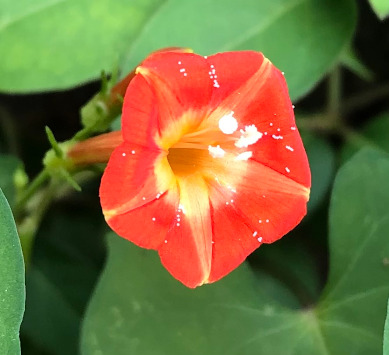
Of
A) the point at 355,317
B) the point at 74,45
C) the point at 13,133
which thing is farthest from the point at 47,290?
the point at 355,317

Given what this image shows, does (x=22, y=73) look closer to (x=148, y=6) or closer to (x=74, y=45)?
(x=74, y=45)

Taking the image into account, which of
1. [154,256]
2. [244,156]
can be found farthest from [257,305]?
[244,156]

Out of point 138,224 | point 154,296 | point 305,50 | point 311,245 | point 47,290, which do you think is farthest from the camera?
point 311,245

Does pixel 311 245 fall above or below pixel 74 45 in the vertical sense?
below

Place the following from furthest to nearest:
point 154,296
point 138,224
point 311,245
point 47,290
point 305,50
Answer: point 311,245
point 47,290
point 305,50
point 154,296
point 138,224

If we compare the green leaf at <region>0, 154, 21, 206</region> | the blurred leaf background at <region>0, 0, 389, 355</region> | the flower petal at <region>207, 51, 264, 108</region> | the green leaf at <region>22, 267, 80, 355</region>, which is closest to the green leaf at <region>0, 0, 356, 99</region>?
the blurred leaf background at <region>0, 0, 389, 355</region>

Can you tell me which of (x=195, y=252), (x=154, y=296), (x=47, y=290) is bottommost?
(x=47, y=290)
